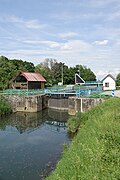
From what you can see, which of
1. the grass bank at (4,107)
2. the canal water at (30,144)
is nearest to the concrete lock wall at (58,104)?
the canal water at (30,144)

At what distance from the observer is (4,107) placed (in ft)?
96.7

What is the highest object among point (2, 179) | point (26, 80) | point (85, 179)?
point (26, 80)

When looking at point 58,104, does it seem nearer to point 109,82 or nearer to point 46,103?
point 46,103

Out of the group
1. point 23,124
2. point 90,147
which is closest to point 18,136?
point 23,124

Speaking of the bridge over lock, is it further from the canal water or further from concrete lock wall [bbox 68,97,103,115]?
the canal water

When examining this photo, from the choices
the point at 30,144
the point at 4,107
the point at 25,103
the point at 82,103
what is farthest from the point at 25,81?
the point at 30,144

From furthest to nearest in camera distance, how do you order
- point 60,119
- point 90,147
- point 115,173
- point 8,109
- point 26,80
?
point 26,80
point 8,109
point 60,119
point 90,147
point 115,173

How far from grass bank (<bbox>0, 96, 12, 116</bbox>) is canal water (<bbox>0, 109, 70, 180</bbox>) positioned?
104cm

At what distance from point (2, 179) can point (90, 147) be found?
531cm

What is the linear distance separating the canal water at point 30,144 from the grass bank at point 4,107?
1037 millimetres

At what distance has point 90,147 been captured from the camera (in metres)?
8.16

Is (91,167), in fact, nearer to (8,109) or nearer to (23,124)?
(23,124)

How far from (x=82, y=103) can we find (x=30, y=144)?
10.9 m

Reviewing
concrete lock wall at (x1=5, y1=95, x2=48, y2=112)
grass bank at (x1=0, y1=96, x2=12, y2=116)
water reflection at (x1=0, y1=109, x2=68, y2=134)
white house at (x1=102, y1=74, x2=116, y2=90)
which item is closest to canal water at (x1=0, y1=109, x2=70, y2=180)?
water reflection at (x1=0, y1=109, x2=68, y2=134)
